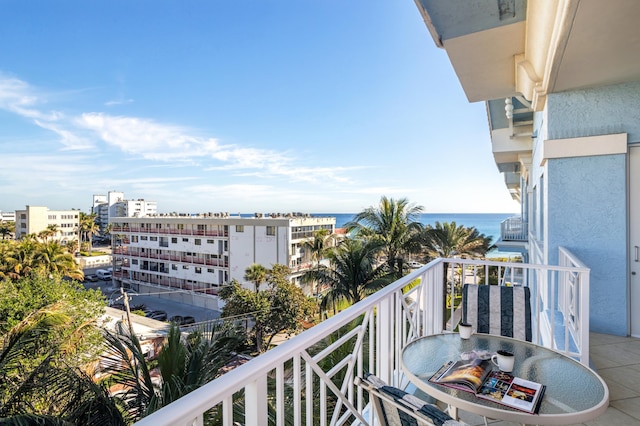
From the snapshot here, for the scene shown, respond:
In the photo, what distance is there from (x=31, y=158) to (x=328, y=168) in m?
35.0

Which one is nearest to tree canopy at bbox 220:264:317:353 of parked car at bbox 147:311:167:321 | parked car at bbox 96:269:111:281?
parked car at bbox 147:311:167:321

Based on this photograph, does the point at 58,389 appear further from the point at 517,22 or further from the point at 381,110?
the point at 381,110

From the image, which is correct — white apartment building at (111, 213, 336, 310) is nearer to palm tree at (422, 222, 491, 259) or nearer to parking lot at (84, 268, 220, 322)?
parking lot at (84, 268, 220, 322)

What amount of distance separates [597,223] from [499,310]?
2.42 metres

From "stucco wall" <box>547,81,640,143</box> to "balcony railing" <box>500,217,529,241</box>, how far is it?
7.28m

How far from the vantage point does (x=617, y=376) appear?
2.68 metres

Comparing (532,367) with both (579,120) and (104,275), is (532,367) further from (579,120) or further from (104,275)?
(104,275)

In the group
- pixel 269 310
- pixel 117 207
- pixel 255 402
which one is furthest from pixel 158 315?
pixel 117 207

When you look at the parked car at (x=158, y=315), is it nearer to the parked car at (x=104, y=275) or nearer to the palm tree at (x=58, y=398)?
the parked car at (x=104, y=275)

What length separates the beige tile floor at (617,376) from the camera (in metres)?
2.13

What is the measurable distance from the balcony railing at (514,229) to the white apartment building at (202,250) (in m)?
15.8

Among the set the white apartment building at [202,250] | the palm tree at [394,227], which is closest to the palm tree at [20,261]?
Answer: the white apartment building at [202,250]

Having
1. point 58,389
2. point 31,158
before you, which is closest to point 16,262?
point 31,158

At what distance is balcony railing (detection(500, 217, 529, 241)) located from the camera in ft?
34.1
